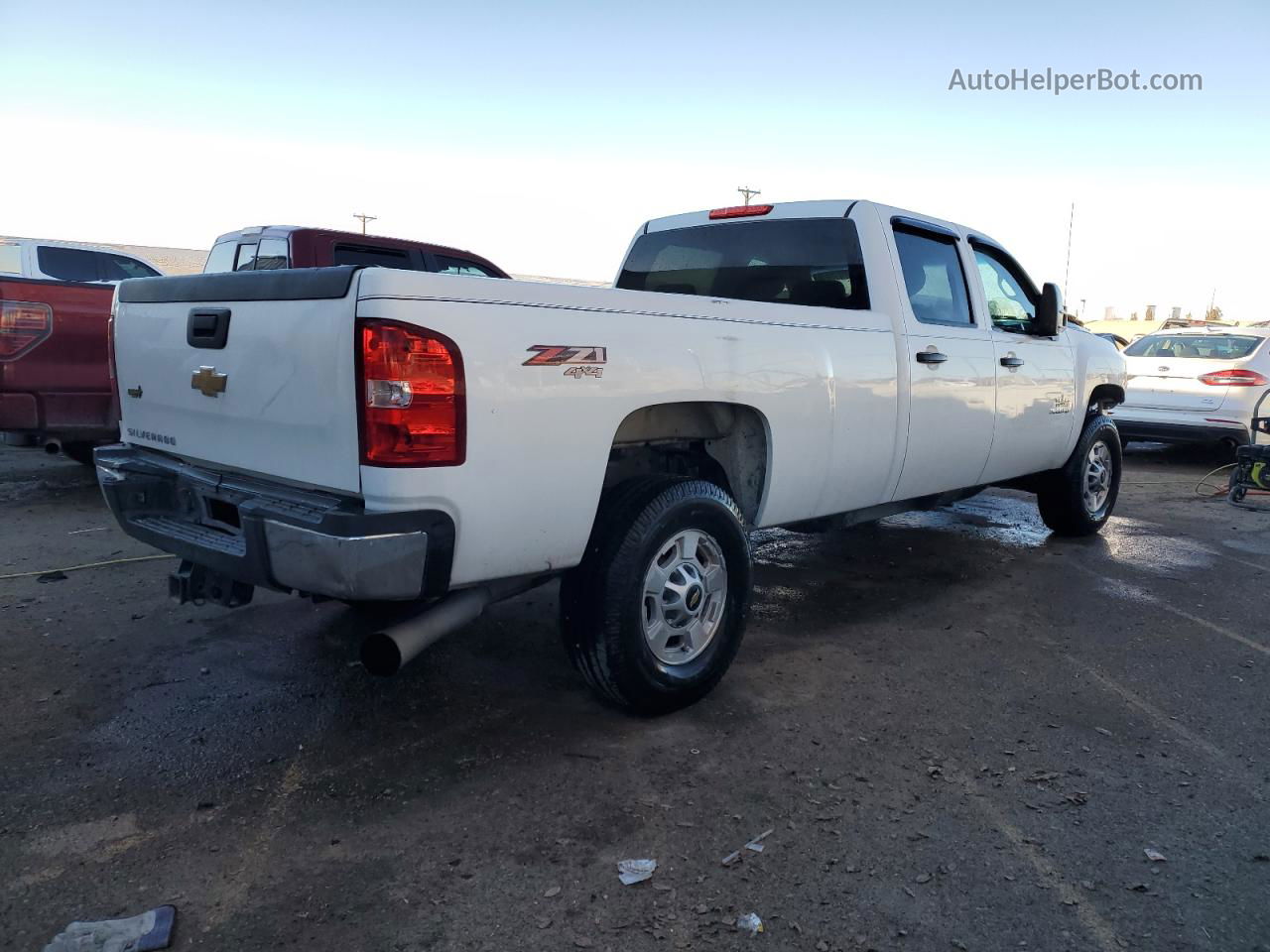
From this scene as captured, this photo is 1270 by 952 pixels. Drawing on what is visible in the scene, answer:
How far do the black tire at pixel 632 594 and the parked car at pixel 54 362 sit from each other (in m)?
4.51

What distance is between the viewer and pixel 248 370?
3006 mm

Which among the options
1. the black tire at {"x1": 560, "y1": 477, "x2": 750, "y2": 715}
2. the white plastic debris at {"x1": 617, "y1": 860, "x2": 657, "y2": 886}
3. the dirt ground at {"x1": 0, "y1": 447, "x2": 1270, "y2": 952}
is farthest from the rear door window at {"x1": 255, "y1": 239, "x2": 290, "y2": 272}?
the white plastic debris at {"x1": 617, "y1": 860, "x2": 657, "y2": 886}

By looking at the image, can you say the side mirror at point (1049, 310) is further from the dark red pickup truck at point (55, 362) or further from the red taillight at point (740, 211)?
the dark red pickup truck at point (55, 362)

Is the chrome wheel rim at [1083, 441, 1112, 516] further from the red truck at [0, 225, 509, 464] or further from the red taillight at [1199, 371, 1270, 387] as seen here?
the red truck at [0, 225, 509, 464]

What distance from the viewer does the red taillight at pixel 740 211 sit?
16.1 feet

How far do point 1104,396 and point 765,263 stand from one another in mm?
3464

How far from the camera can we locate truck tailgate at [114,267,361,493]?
270 cm

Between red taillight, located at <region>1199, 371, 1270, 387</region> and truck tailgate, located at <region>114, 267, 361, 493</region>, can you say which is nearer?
truck tailgate, located at <region>114, 267, 361, 493</region>

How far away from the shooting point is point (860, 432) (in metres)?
4.20

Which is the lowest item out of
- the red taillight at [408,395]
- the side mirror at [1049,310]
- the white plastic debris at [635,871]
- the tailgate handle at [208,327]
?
the white plastic debris at [635,871]

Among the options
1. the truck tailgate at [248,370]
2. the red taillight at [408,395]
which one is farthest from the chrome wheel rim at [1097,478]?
the truck tailgate at [248,370]

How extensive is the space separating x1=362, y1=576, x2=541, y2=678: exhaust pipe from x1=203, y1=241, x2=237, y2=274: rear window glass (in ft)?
24.8

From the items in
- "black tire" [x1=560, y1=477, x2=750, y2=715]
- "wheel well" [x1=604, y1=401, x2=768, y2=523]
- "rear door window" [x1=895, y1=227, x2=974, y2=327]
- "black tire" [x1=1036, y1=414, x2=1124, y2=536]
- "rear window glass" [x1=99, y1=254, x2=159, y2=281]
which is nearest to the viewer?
"black tire" [x1=560, y1=477, x2=750, y2=715]

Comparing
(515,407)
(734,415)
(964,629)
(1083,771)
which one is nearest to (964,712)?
(1083,771)
